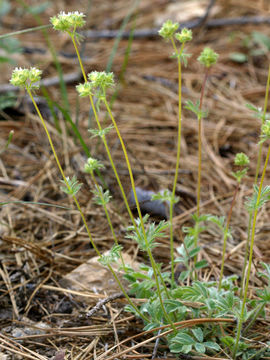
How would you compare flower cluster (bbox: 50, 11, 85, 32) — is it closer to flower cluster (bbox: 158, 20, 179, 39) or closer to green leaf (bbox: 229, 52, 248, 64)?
flower cluster (bbox: 158, 20, 179, 39)

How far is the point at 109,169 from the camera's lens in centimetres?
294

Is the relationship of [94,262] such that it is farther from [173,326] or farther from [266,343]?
[266,343]

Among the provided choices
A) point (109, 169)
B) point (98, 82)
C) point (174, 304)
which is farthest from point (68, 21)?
point (109, 169)

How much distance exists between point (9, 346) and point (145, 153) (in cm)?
189

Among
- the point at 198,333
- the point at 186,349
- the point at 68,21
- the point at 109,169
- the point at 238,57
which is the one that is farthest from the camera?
the point at 238,57

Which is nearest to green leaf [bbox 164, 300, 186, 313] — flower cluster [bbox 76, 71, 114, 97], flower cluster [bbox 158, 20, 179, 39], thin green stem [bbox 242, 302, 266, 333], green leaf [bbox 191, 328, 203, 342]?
green leaf [bbox 191, 328, 203, 342]

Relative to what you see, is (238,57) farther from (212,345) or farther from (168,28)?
(212,345)

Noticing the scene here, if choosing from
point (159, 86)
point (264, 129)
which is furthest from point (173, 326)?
point (159, 86)

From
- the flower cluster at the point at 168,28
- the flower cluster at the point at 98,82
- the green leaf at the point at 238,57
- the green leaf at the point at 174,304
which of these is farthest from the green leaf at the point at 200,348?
the green leaf at the point at 238,57

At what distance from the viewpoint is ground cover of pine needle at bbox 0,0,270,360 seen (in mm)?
1922

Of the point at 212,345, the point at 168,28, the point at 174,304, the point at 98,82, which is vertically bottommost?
the point at 212,345

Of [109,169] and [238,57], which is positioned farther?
[238,57]

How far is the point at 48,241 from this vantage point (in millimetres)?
2395

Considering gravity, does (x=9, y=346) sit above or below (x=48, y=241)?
below
